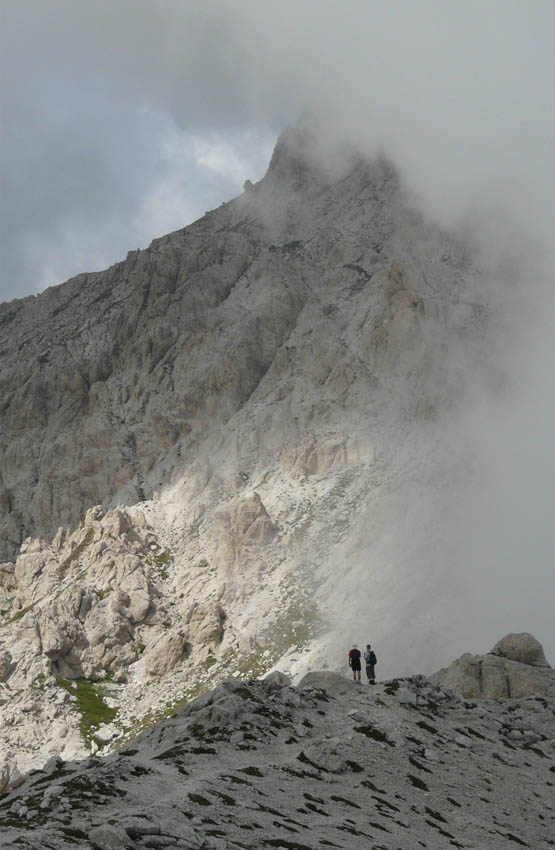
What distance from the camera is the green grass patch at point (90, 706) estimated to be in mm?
116812

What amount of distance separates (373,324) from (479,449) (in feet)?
141

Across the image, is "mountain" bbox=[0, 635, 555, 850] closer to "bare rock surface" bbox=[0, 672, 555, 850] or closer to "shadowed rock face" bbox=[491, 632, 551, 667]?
"bare rock surface" bbox=[0, 672, 555, 850]

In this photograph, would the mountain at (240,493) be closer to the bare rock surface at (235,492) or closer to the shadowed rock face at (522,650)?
the bare rock surface at (235,492)

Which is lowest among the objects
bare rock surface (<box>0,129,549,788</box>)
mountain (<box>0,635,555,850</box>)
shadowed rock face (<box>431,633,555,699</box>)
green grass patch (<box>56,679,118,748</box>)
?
mountain (<box>0,635,555,850</box>)

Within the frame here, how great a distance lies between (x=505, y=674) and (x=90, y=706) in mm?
84530

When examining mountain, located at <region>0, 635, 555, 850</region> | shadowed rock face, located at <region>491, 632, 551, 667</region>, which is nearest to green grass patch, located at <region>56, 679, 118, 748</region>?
shadowed rock face, located at <region>491, 632, 551, 667</region>

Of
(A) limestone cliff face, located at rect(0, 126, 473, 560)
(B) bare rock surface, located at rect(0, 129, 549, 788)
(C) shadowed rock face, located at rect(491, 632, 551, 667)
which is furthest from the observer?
(A) limestone cliff face, located at rect(0, 126, 473, 560)

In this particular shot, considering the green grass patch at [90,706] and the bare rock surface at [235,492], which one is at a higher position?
the bare rock surface at [235,492]

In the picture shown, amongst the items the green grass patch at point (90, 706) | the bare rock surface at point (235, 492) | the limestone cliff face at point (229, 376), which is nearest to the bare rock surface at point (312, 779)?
the bare rock surface at point (235, 492)

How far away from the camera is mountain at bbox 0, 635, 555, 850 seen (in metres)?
24.5

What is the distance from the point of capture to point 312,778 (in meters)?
33.5

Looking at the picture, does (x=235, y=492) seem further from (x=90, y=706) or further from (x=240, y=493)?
(x=90, y=706)

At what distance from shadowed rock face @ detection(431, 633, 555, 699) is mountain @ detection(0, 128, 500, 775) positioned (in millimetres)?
34446

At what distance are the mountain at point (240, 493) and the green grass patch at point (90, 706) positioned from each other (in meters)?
0.47
